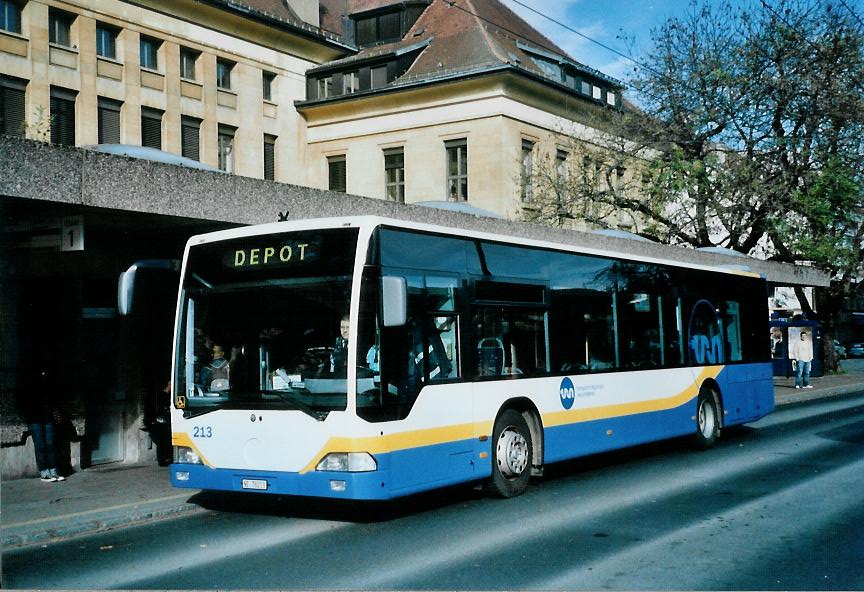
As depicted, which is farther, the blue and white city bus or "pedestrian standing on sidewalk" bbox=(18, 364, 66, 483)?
"pedestrian standing on sidewalk" bbox=(18, 364, 66, 483)

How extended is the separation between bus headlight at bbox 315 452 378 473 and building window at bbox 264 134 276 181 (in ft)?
139

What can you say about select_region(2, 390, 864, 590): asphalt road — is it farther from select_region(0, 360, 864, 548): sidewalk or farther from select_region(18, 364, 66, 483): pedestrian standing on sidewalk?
select_region(18, 364, 66, 483): pedestrian standing on sidewalk

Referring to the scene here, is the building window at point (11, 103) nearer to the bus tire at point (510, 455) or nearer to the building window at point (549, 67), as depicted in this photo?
the building window at point (549, 67)

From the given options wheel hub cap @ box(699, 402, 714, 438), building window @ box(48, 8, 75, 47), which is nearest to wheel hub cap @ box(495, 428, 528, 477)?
wheel hub cap @ box(699, 402, 714, 438)

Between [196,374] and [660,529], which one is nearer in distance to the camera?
[660,529]

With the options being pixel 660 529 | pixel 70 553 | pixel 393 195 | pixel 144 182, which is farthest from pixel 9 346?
pixel 393 195

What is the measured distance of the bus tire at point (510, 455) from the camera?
10.6m

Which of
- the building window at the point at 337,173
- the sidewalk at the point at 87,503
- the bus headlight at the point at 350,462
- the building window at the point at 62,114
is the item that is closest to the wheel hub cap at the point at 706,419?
the sidewalk at the point at 87,503

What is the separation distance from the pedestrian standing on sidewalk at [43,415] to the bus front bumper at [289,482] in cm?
324

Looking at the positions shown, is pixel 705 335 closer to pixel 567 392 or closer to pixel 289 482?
pixel 567 392

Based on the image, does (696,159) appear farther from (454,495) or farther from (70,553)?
(70,553)

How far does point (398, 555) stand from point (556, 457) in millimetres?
4044

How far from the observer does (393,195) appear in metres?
50.4

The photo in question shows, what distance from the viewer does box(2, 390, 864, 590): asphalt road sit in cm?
702
